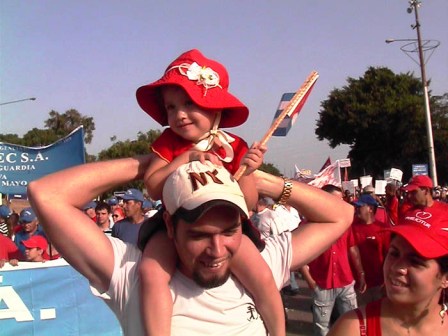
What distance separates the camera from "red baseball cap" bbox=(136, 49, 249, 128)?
253 centimetres

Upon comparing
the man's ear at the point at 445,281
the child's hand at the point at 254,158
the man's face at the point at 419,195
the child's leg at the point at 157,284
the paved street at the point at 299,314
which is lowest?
the paved street at the point at 299,314

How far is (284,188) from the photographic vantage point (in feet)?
8.56

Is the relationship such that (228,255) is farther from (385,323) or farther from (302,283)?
(302,283)

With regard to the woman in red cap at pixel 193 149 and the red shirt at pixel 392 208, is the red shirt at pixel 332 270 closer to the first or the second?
the red shirt at pixel 392 208

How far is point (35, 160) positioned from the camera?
859cm

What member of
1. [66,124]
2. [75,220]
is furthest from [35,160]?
[66,124]

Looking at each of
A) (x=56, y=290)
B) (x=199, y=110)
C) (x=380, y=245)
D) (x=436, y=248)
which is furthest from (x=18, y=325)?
(x=436, y=248)

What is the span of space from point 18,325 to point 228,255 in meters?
4.98

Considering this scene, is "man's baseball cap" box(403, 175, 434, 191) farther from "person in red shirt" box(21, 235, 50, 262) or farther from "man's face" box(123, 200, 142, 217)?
"person in red shirt" box(21, 235, 50, 262)

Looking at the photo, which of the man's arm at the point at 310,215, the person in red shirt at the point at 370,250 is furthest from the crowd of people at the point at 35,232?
the man's arm at the point at 310,215

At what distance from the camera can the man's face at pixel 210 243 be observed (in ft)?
6.91

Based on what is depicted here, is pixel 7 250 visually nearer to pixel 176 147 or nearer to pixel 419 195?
pixel 176 147

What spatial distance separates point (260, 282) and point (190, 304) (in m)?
0.28

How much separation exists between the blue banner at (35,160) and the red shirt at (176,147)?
237 inches
